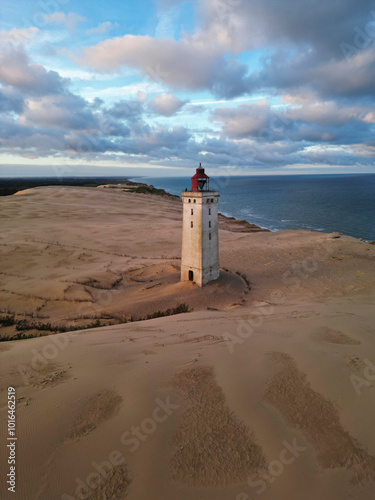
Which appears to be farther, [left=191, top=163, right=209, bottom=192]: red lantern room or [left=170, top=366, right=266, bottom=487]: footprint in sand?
[left=191, top=163, right=209, bottom=192]: red lantern room

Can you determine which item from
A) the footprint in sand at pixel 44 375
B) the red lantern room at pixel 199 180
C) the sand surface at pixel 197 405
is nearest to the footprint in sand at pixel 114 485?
the sand surface at pixel 197 405

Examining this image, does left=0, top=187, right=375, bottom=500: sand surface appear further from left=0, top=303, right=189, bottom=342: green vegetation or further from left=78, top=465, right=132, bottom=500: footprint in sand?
left=0, top=303, right=189, bottom=342: green vegetation

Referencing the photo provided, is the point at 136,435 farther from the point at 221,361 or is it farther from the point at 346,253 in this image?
the point at 346,253

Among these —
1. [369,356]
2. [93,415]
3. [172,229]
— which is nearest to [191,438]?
[93,415]

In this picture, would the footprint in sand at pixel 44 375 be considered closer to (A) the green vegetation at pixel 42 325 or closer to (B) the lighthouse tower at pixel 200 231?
(A) the green vegetation at pixel 42 325

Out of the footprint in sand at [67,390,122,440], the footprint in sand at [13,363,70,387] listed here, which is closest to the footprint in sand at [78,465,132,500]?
the footprint in sand at [67,390,122,440]
